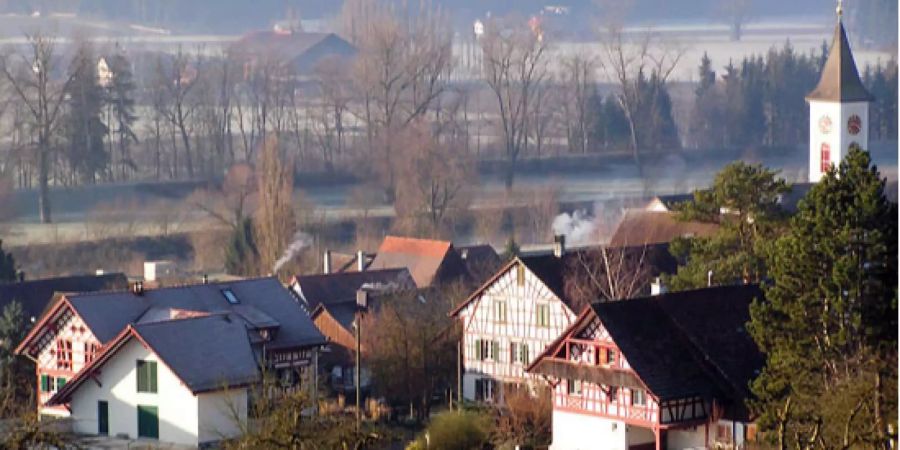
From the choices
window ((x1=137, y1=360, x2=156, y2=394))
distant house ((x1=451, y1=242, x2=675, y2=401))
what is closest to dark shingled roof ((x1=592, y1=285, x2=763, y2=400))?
distant house ((x1=451, y1=242, x2=675, y2=401))

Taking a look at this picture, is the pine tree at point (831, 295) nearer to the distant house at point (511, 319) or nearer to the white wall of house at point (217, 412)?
the white wall of house at point (217, 412)

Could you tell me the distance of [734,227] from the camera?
2195cm

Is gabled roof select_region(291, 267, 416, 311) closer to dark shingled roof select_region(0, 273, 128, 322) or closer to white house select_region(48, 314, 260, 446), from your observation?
dark shingled roof select_region(0, 273, 128, 322)

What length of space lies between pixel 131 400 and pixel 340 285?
18.1ft

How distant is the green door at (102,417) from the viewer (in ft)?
67.9

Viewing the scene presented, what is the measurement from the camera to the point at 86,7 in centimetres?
6562

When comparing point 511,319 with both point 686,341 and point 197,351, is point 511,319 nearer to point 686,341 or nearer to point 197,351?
point 197,351

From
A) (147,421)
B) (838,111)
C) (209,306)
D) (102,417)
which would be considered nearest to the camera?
(147,421)

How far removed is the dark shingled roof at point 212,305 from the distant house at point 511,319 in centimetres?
152

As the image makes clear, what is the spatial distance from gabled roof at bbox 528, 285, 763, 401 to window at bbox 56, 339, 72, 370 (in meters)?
4.59

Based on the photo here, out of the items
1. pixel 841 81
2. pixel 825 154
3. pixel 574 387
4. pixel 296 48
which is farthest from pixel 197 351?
pixel 296 48

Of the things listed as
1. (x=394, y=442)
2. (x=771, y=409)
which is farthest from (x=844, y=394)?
(x=394, y=442)

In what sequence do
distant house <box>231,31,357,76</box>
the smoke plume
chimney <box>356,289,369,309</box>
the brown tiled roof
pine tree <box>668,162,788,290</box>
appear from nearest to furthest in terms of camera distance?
pine tree <box>668,162,788,290</box>
chimney <box>356,289,369,309</box>
the brown tiled roof
the smoke plume
distant house <box>231,31,357,76</box>

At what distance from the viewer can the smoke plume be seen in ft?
103
